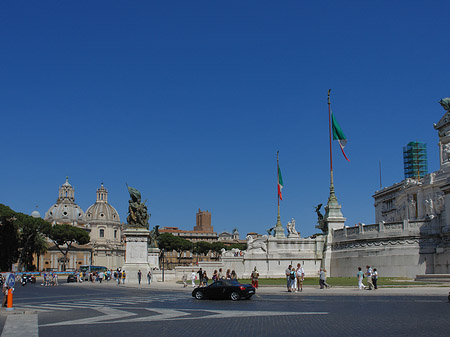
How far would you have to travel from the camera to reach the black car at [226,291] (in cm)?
2378

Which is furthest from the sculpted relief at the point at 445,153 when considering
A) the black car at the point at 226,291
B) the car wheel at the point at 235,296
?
the car wheel at the point at 235,296

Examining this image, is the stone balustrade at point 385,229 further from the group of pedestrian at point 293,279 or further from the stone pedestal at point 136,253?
the stone pedestal at point 136,253

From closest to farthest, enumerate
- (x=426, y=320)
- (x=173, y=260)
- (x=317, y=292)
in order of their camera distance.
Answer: (x=426, y=320) → (x=317, y=292) → (x=173, y=260)

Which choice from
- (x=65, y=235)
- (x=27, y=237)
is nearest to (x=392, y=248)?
(x=27, y=237)

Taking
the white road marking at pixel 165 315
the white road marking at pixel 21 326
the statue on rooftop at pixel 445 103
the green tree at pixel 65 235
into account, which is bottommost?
the white road marking at pixel 165 315

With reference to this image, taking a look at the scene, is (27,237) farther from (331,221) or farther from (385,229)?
(385,229)

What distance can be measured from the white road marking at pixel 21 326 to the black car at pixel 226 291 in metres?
9.25

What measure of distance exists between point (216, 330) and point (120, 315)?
532cm

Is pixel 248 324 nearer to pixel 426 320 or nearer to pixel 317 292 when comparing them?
pixel 426 320

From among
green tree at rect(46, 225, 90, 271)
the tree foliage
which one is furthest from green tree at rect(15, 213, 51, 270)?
green tree at rect(46, 225, 90, 271)

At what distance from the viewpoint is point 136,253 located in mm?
41781

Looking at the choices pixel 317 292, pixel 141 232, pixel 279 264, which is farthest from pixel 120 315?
pixel 279 264

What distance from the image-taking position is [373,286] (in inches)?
1077

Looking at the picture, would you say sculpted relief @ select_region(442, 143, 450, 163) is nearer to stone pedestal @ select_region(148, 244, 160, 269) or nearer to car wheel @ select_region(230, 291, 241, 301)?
stone pedestal @ select_region(148, 244, 160, 269)
